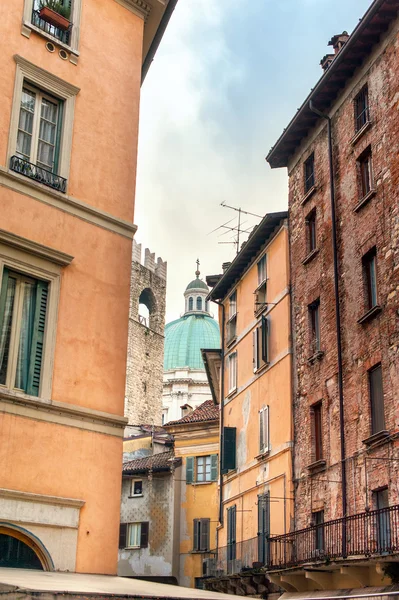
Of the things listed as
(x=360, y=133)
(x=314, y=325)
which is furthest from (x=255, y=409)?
(x=360, y=133)

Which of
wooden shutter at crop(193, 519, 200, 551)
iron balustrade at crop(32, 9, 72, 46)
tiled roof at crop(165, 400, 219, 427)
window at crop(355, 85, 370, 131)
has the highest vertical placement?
window at crop(355, 85, 370, 131)

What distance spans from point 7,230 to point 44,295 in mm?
1115

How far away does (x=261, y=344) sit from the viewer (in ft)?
92.8

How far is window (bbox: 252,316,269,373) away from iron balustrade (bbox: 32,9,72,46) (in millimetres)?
14966

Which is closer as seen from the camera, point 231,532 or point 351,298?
point 351,298

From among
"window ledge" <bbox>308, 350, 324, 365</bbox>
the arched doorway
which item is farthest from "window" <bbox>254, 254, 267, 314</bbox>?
the arched doorway

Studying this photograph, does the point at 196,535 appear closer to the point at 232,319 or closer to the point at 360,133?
the point at 232,319

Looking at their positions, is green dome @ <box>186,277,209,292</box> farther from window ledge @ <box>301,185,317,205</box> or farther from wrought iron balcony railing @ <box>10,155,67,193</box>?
wrought iron balcony railing @ <box>10,155,67,193</box>

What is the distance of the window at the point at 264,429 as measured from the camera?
27.1 metres

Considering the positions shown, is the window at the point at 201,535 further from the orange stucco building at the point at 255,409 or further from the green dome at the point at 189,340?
the green dome at the point at 189,340

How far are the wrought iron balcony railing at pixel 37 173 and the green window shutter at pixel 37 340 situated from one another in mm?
1589

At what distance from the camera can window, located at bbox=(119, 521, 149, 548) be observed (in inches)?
1783

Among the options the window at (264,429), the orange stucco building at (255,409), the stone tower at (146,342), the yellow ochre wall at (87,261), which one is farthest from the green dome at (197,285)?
the yellow ochre wall at (87,261)

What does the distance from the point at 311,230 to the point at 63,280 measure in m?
14.0
